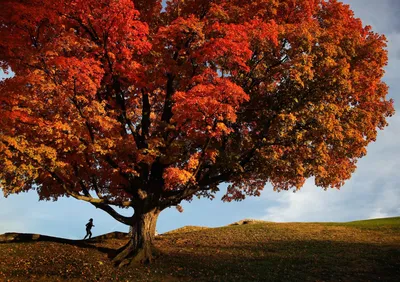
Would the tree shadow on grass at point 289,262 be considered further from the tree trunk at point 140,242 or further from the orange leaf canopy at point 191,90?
the orange leaf canopy at point 191,90

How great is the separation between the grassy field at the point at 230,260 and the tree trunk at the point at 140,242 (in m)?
0.72

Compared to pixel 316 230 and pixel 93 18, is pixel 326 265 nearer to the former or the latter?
pixel 316 230

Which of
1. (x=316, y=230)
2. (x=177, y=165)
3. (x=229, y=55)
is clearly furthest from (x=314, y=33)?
(x=316, y=230)

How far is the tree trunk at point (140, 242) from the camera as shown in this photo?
70.7 ft

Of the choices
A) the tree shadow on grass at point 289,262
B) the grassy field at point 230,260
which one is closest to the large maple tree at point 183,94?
the grassy field at point 230,260

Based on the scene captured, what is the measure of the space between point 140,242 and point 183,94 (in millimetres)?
9897

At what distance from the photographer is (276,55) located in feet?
61.2

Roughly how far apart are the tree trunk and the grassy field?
72 cm

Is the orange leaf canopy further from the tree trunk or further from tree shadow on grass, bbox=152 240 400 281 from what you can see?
tree shadow on grass, bbox=152 240 400 281

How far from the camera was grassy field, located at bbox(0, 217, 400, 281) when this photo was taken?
19.3 meters

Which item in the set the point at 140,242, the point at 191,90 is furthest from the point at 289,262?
the point at 191,90

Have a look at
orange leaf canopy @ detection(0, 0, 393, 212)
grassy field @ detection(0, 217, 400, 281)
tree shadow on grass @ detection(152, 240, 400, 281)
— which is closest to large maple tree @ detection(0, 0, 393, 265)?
orange leaf canopy @ detection(0, 0, 393, 212)

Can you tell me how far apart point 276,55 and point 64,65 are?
9.99 metres

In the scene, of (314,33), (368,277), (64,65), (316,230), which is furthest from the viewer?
(316,230)
